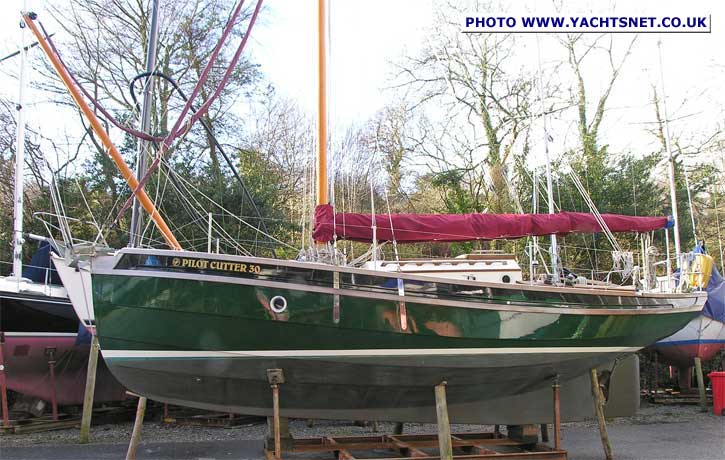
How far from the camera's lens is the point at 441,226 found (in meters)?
9.54

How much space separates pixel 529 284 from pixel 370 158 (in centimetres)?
1435

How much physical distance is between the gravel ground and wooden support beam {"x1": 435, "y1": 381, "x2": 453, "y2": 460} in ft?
12.4

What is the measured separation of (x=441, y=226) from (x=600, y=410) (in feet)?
11.0

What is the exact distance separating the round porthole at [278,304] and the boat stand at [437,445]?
76cm

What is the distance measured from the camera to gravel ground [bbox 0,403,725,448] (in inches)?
436

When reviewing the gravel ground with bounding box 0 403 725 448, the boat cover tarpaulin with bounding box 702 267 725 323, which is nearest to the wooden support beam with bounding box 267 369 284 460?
the gravel ground with bounding box 0 403 725 448

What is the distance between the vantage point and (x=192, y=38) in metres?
21.1

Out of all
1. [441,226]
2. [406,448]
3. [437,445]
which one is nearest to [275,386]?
[406,448]

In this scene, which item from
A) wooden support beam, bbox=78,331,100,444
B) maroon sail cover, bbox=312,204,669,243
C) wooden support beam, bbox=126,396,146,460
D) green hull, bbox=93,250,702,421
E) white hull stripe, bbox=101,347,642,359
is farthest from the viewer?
wooden support beam, bbox=78,331,100,444

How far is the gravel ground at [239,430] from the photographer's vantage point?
36.3 feet

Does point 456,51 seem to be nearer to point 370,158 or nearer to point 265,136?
point 370,158

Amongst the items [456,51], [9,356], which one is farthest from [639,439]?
[456,51]

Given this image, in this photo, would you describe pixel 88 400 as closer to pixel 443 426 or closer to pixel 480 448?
pixel 443 426

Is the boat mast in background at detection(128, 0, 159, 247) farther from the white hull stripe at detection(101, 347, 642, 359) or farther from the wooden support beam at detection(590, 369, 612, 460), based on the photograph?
the wooden support beam at detection(590, 369, 612, 460)
